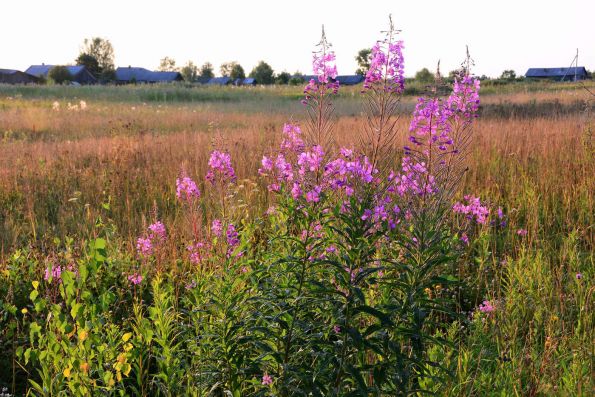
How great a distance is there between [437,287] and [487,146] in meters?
4.39

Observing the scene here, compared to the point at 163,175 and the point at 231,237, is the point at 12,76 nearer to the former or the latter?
the point at 163,175

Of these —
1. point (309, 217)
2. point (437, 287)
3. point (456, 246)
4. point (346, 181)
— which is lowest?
point (437, 287)

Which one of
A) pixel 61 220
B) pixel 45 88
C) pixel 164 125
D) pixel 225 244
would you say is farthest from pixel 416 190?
pixel 45 88

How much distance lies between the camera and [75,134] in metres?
12.2

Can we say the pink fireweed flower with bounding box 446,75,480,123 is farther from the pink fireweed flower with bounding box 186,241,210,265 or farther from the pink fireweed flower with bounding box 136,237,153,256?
the pink fireweed flower with bounding box 136,237,153,256

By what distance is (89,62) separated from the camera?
241ft

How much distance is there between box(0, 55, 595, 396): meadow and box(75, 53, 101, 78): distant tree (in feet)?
235

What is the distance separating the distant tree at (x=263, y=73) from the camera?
3260 inches

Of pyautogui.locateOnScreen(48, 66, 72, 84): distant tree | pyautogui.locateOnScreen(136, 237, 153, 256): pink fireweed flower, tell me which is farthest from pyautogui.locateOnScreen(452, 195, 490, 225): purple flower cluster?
pyautogui.locateOnScreen(48, 66, 72, 84): distant tree

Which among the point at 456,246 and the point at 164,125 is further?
the point at 164,125

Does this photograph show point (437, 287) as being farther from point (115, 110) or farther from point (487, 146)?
point (115, 110)

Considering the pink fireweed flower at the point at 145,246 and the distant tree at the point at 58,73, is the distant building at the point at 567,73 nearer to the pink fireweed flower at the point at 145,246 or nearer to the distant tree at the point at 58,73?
the pink fireweed flower at the point at 145,246

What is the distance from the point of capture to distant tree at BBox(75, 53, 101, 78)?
7262 centimetres

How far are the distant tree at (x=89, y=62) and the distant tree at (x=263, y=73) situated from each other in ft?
80.7
